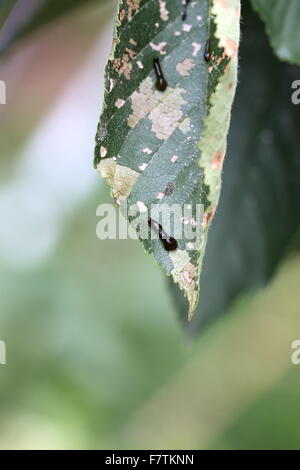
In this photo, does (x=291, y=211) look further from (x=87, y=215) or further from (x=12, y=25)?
(x=87, y=215)

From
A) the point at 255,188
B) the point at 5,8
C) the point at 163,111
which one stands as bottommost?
the point at 255,188

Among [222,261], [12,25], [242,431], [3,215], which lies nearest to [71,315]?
[3,215]

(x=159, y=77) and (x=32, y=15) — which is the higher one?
(x=32, y=15)

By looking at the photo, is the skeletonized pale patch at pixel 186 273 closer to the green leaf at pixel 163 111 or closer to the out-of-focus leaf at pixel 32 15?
the green leaf at pixel 163 111

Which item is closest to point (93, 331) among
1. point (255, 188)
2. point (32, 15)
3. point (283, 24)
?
point (255, 188)

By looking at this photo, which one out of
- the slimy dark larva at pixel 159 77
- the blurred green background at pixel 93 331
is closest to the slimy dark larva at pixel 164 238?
the slimy dark larva at pixel 159 77

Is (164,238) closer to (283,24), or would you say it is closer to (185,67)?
(185,67)
